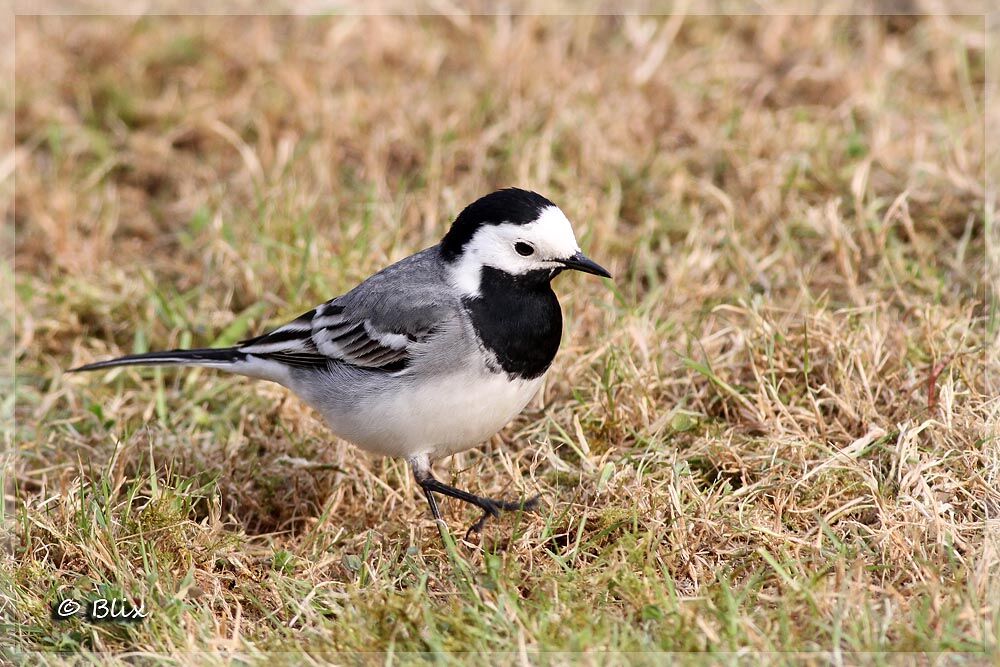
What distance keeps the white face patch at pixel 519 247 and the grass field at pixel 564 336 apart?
738 millimetres

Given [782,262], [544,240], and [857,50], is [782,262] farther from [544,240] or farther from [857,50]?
[857,50]

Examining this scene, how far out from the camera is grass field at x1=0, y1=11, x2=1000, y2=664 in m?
3.93

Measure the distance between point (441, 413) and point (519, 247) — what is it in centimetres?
72

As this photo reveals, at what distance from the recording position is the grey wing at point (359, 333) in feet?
14.9

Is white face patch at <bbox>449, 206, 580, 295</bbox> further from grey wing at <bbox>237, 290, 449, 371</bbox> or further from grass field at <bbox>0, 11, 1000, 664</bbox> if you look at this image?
grass field at <bbox>0, 11, 1000, 664</bbox>

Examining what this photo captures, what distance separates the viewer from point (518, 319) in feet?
14.5

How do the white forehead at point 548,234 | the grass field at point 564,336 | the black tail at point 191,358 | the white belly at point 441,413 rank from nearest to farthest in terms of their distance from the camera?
the grass field at point 564,336 < the white belly at point 441,413 < the white forehead at point 548,234 < the black tail at point 191,358

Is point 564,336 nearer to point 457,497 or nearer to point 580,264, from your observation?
point 580,264

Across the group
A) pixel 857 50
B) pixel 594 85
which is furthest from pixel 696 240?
pixel 857 50

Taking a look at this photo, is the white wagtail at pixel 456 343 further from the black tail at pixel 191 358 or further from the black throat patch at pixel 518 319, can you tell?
the black tail at pixel 191 358

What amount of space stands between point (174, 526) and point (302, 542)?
524 mm
